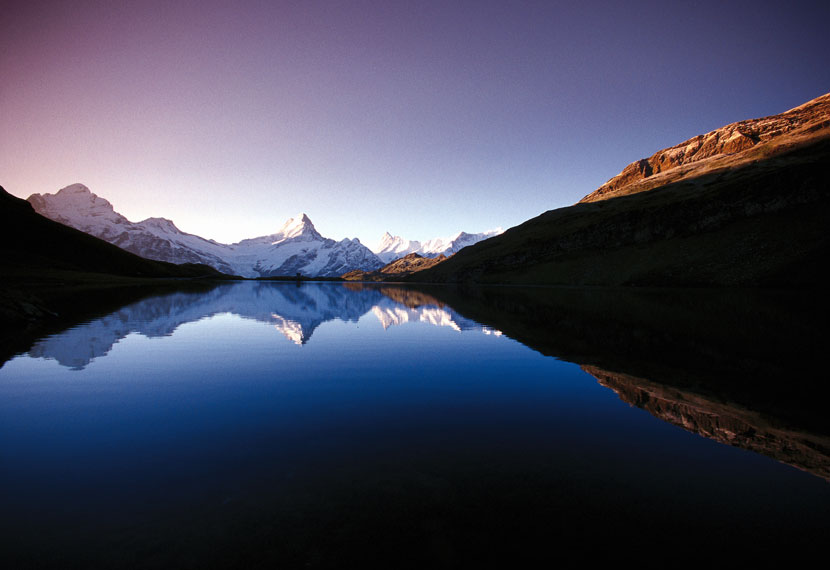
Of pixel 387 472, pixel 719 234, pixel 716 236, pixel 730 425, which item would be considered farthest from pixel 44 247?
pixel 719 234

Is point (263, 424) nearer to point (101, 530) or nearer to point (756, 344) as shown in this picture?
point (101, 530)

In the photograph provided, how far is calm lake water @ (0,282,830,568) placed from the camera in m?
6.16

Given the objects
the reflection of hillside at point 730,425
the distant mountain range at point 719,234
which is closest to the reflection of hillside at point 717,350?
the reflection of hillside at point 730,425

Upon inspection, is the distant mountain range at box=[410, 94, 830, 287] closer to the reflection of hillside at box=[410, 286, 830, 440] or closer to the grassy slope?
the grassy slope

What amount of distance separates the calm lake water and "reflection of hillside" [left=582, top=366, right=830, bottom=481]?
7 centimetres

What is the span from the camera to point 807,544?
20.5ft

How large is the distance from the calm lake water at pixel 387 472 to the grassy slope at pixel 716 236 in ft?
333

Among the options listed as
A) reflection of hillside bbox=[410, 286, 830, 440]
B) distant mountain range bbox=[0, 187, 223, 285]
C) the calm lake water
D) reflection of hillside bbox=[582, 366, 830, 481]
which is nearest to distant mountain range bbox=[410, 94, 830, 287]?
reflection of hillside bbox=[410, 286, 830, 440]

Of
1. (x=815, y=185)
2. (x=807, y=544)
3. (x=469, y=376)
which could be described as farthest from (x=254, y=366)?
(x=815, y=185)

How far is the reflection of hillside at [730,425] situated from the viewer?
941 cm

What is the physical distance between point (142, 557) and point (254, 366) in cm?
1539

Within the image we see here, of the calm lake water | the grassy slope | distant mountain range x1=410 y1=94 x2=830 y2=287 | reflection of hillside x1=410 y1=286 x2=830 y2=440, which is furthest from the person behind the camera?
distant mountain range x1=410 y1=94 x2=830 y2=287

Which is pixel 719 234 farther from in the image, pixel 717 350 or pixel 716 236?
pixel 717 350

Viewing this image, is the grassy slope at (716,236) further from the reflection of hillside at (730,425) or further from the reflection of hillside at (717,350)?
the reflection of hillside at (730,425)
